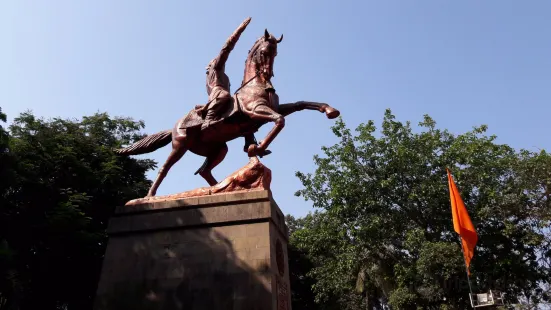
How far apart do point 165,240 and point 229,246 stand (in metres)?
1.15

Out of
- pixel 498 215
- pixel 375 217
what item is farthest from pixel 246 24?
pixel 498 215

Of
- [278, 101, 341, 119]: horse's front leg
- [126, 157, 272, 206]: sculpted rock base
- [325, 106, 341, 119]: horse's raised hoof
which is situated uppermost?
[278, 101, 341, 119]: horse's front leg

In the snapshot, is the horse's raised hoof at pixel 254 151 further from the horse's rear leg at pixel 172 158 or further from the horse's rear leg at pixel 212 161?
the horse's rear leg at pixel 172 158

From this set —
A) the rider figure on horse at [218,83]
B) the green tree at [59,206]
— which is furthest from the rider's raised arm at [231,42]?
the green tree at [59,206]

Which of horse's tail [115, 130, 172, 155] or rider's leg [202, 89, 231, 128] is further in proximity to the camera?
horse's tail [115, 130, 172, 155]

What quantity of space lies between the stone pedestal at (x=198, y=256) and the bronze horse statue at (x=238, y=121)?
1.07 meters

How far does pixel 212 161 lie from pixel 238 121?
3.87 ft

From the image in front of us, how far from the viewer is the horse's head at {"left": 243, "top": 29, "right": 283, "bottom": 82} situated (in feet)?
29.8

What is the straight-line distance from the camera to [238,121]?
872 centimetres

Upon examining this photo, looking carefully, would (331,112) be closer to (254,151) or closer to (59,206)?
(254,151)

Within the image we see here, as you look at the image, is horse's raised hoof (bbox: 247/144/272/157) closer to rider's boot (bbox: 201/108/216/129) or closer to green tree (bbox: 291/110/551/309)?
rider's boot (bbox: 201/108/216/129)

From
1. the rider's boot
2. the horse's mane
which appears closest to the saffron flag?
the horse's mane

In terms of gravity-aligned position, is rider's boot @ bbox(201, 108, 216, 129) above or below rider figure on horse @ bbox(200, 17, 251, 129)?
below

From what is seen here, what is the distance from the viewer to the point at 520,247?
16.8m
